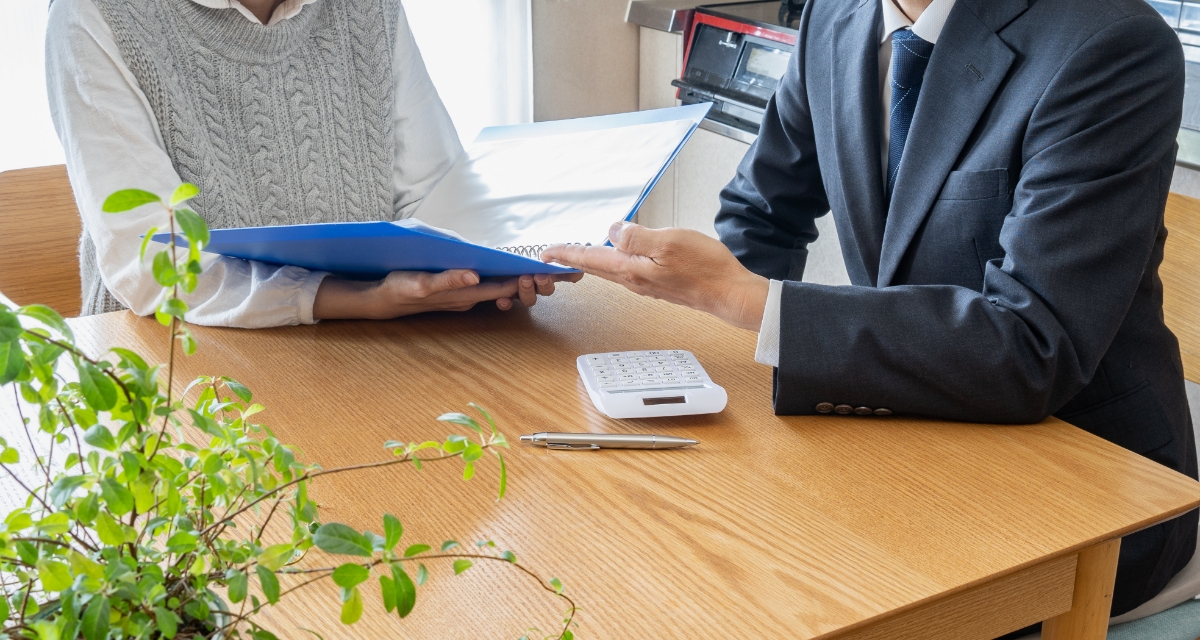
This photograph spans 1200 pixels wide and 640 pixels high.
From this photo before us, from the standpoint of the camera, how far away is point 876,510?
784 millimetres

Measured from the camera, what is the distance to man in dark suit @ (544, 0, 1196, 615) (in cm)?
94

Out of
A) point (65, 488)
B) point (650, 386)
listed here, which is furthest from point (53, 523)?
point (650, 386)

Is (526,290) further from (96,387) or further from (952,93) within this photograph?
(96,387)

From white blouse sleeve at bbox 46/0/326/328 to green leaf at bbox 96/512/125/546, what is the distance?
2.67 feet

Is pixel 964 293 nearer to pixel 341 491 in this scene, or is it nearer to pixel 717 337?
pixel 717 337

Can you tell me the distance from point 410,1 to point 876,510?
7.30 ft

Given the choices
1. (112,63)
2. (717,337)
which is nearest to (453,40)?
(112,63)

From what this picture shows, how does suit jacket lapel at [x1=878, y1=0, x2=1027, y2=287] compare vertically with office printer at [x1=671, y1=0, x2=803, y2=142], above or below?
above

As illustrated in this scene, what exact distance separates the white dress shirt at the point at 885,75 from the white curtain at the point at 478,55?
1728 mm

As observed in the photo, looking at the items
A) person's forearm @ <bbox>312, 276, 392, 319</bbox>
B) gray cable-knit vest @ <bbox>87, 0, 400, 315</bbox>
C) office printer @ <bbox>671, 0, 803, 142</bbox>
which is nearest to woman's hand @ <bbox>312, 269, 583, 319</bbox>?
person's forearm @ <bbox>312, 276, 392, 319</bbox>

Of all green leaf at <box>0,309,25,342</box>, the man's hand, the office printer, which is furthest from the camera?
the office printer

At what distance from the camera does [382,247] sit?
105 cm

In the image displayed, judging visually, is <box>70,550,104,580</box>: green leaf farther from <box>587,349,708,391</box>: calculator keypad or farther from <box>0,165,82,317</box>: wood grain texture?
<box>0,165,82,317</box>: wood grain texture

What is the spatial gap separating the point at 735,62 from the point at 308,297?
1573 millimetres
